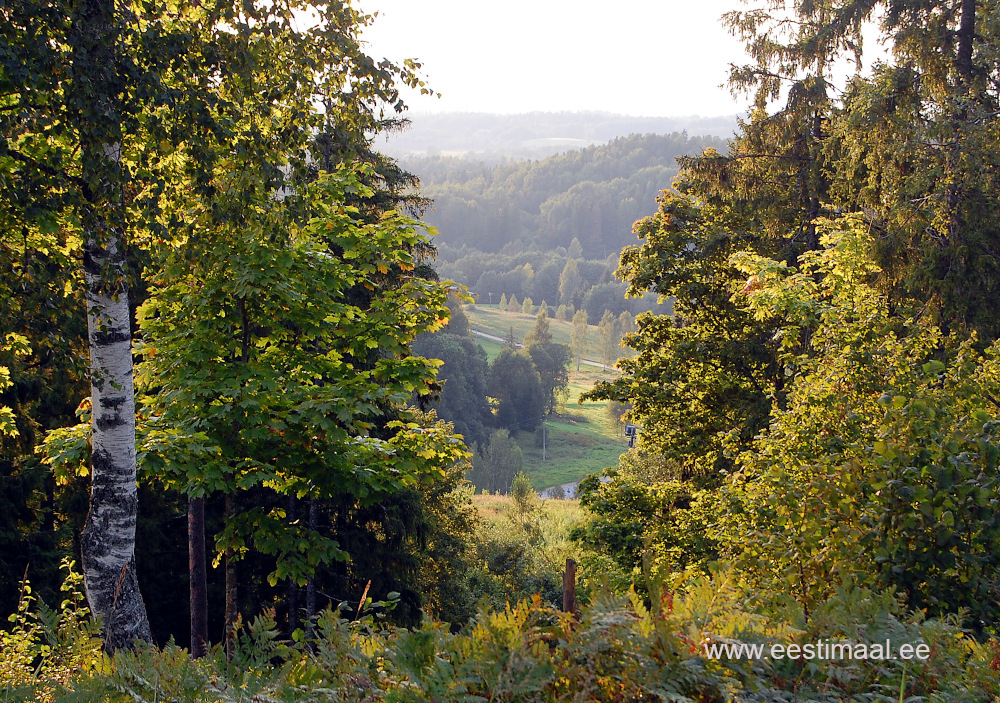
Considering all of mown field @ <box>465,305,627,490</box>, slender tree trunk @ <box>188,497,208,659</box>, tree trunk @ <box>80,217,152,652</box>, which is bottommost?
mown field @ <box>465,305,627,490</box>

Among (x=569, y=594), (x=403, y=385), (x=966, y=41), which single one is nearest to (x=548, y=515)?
(x=966, y=41)

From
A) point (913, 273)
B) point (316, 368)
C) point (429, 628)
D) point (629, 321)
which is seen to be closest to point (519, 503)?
point (913, 273)

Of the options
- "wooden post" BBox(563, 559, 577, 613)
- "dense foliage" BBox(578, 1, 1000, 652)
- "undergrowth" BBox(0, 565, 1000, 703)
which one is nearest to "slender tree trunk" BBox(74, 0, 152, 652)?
"undergrowth" BBox(0, 565, 1000, 703)

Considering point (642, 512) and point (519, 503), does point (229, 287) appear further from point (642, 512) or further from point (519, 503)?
point (519, 503)

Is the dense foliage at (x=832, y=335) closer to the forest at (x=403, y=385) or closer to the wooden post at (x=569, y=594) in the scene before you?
the forest at (x=403, y=385)

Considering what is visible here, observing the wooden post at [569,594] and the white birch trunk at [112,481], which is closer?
the wooden post at [569,594]

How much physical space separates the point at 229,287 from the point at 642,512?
11.6m

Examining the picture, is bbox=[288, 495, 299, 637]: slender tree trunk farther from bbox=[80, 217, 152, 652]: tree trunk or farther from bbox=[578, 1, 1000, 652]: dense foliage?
bbox=[80, 217, 152, 652]: tree trunk

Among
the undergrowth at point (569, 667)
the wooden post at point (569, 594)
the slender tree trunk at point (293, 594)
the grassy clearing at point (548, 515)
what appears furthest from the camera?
the grassy clearing at point (548, 515)

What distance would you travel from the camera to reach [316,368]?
7.59 metres

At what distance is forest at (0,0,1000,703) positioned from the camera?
3.10 metres

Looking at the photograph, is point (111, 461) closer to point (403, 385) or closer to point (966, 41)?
point (403, 385)

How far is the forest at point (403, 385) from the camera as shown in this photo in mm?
3104

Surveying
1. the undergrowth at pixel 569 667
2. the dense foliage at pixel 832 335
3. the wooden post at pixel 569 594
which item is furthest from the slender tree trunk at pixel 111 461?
the dense foliage at pixel 832 335
